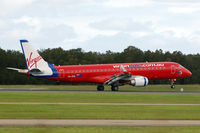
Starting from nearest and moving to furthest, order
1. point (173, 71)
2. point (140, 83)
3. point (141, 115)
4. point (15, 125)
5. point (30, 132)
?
1. point (30, 132)
2. point (15, 125)
3. point (141, 115)
4. point (140, 83)
5. point (173, 71)

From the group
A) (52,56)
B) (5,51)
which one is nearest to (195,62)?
(52,56)

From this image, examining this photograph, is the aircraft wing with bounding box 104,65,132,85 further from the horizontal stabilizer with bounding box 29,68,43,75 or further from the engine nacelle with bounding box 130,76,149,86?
the horizontal stabilizer with bounding box 29,68,43,75

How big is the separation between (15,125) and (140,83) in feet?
116

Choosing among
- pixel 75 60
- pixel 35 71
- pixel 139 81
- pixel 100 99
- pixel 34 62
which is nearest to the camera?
pixel 100 99

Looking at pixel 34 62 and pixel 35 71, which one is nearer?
pixel 35 71

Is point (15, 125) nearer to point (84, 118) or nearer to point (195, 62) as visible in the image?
point (84, 118)

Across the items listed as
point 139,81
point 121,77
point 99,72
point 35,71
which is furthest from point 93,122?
point 99,72

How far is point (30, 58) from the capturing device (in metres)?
55.5

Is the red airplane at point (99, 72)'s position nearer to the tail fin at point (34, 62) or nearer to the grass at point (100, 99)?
the tail fin at point (34, 62)

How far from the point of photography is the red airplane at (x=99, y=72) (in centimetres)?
5509

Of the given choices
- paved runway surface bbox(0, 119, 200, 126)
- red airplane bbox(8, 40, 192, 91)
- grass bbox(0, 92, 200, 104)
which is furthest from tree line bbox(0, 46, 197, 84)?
paved runway surface bbox(0, 119, 200, 126)

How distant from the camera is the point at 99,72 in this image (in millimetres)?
56719

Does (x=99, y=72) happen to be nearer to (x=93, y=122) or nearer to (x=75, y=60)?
(x=93, y=122)

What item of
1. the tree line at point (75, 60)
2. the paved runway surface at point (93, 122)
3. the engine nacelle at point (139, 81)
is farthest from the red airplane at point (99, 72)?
the tree line at point (75, 60)
